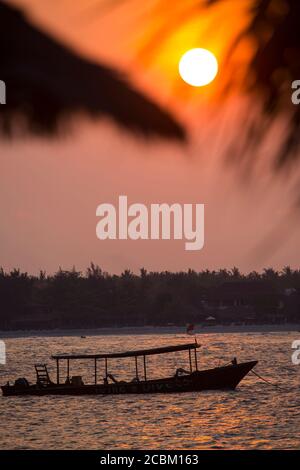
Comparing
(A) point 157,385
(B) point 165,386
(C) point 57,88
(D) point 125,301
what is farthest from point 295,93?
(D) point 125,301

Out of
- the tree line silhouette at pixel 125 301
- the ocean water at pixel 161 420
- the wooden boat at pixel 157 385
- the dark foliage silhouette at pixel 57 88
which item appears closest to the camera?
the dark foliage silhouette at pixel 57 88

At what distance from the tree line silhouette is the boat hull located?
103314 mm

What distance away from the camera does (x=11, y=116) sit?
73.8 inches

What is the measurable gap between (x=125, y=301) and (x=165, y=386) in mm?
109591

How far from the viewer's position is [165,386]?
49719 mm

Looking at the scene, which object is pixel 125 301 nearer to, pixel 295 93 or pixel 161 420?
pixel 161 420

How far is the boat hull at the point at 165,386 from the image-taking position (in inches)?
1912

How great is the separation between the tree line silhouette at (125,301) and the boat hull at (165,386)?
339ft

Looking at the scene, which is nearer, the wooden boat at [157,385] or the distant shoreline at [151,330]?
the wooden boat at [157,385]

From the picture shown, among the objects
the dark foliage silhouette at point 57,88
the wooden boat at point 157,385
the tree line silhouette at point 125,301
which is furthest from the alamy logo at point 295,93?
the tree line silhouette at point 125,301

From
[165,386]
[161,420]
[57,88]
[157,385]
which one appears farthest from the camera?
[165,386]

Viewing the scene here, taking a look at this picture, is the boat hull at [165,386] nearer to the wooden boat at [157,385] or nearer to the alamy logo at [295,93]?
the wooden boat at [157,385]

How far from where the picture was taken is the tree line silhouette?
15475cm
